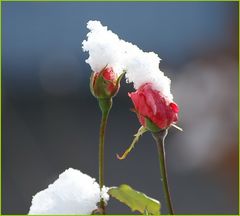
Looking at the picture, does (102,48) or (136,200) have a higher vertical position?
(102,48)

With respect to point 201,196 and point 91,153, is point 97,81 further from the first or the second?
point 91,153

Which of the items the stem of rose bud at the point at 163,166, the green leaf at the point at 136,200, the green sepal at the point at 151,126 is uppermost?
the green sepal at the point at 151,126

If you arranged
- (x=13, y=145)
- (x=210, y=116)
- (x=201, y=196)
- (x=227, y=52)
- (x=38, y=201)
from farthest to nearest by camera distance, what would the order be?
(x=227, y=52) < (x=13, y=145) < (x=201, y=196) < (x=210, y=116) < (x=38, y=201)

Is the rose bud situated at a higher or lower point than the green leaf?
higher

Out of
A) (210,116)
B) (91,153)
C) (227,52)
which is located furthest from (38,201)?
(227,52)

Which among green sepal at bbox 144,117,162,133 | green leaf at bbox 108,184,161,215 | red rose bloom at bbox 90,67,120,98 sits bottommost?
green leaf at bbox 108,184,161,215
